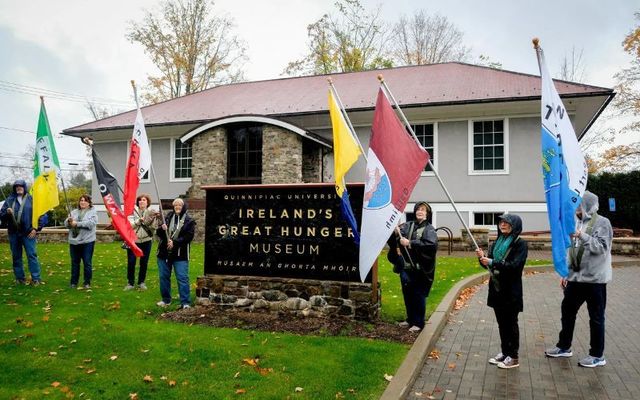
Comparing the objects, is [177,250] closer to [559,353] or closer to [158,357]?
[158,357]

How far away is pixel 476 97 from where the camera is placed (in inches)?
683

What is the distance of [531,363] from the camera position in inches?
215

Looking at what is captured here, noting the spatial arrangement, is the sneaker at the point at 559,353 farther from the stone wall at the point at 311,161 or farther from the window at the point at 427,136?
the stone wall at the point at 311,161

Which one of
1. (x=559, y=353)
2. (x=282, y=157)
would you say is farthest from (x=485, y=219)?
(x=559, y=353)

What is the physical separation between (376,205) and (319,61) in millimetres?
33824

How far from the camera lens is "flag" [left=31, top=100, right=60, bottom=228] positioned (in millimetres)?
8609

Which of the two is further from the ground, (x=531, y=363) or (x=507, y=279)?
(x=507, y=279)

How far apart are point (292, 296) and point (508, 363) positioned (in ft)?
10.8

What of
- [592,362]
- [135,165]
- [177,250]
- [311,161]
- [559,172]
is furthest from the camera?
[311,161]

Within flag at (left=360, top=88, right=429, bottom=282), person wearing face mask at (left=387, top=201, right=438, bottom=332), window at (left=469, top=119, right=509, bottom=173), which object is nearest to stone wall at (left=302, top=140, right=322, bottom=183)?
window at (left=469, top=119, right=509, bottom=173)

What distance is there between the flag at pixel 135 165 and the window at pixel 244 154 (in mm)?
11434

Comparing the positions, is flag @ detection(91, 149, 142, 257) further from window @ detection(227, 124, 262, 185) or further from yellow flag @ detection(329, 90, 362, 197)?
window @ detection(227, 124, 262, 185)

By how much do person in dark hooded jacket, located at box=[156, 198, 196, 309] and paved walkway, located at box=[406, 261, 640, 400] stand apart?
4.13m

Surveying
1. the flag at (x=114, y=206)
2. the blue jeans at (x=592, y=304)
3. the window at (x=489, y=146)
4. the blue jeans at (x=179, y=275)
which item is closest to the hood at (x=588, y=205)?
the blue jeans at (x=592, y=304)
